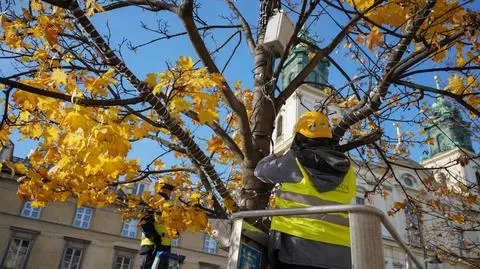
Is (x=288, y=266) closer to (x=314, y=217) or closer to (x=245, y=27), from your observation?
(x=314, y=217)

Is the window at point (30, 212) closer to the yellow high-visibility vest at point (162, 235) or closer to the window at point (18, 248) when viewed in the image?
the window at point (18, 248)

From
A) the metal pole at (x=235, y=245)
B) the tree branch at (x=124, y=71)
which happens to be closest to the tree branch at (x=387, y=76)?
the tree branch at (x=124, y=71)

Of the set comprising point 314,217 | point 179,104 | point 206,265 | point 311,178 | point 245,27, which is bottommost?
point 314,217

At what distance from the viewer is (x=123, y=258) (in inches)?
1164

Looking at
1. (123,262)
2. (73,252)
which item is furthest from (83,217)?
(123,262)

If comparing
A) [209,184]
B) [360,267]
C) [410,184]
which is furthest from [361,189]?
[360,267]

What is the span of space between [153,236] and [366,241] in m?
4.81

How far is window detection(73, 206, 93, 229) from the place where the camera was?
29.2 meters

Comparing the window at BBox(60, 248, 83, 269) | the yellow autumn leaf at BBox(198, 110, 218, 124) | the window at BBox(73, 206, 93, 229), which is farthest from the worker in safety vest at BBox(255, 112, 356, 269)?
→ the window at BBox(73, 206, 93, 229)

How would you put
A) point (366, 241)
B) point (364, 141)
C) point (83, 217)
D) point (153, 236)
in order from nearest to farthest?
1. point (366, 241)
2. point (364, 141)
3. point (153, 236)
4. point (83, 217)

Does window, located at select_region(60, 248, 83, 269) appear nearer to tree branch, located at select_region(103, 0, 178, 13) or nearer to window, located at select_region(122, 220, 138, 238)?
window, located at select_region(122, 220, 138, 238)

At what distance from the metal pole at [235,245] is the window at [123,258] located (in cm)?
2892

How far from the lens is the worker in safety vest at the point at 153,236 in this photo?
643cm

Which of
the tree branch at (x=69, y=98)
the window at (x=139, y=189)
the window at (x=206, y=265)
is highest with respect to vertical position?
the window at (x=139, y=189)
